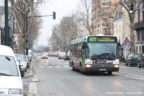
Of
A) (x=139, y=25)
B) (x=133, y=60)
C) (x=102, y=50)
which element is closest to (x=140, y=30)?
(x=139, y=25)

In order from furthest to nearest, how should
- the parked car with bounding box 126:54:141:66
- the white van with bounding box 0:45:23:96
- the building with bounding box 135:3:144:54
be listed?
the building with bounding box 135:3:144:54 → the parked car with bounding box 126:54:141:66 → the white van with bounding box 0:45:23:96

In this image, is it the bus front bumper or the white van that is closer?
the white van

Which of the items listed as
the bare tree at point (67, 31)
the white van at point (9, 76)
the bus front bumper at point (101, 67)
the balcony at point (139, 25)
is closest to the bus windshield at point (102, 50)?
the bus front bumper at point (101, 67)

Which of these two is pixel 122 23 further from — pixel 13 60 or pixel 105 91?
pixel 13 60

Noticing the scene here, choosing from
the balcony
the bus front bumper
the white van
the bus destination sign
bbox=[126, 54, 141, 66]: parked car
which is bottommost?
bbox=[126, 54, 141, 66]: parked car

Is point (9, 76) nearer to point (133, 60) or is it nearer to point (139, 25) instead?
point (133, 60)

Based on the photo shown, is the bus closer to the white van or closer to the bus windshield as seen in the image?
the bus windshield

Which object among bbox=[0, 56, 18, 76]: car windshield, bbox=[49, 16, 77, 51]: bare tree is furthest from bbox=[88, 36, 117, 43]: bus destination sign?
bbox=[49, 16, 77, 51]: bare tree

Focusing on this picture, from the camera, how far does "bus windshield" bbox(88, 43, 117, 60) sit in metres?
23.4

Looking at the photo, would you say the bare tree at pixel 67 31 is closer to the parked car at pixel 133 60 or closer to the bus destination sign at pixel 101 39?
the parked car at pixel 133 60

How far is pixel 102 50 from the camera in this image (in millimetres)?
23594

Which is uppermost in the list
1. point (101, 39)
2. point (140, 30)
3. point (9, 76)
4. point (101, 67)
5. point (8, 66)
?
point (140, 30)

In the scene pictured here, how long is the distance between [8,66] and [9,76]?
61 cm

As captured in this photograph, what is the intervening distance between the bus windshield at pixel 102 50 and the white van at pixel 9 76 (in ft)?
44.3
